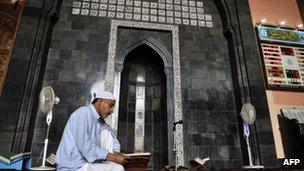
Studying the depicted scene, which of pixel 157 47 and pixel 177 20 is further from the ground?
pixel 177 20

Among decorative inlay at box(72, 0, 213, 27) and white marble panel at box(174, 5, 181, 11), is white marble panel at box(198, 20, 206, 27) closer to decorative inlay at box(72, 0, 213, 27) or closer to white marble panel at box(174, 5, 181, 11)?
decorative inlay at box(72, 0, 213, 27)

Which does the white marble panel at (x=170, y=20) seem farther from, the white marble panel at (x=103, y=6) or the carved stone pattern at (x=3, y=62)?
the carved stone pattern at (x=3, y=62)

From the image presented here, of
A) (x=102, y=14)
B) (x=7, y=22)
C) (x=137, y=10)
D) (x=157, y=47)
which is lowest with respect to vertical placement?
(x=157, y=47)

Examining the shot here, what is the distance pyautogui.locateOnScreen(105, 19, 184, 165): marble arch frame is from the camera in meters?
5.00

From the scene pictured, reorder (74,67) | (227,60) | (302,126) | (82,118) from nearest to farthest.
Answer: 1. (82,118)
2. (302,126)
3. (74,67)
4. (227,60)

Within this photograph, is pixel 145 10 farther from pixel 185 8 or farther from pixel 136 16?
pixel 185 8

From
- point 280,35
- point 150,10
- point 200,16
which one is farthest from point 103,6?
point 280,35

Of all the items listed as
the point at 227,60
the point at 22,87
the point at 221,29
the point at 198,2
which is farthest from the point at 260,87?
the point at 22,87

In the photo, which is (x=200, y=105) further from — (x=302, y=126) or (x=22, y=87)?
(x=22, y=87)

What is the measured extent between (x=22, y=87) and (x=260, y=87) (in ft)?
15.5

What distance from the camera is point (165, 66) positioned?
5.63 metres

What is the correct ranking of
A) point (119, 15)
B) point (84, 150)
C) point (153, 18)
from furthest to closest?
point (153, 18) → point (119, 15) → point (84, 150)

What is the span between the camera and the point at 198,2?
253 inches
